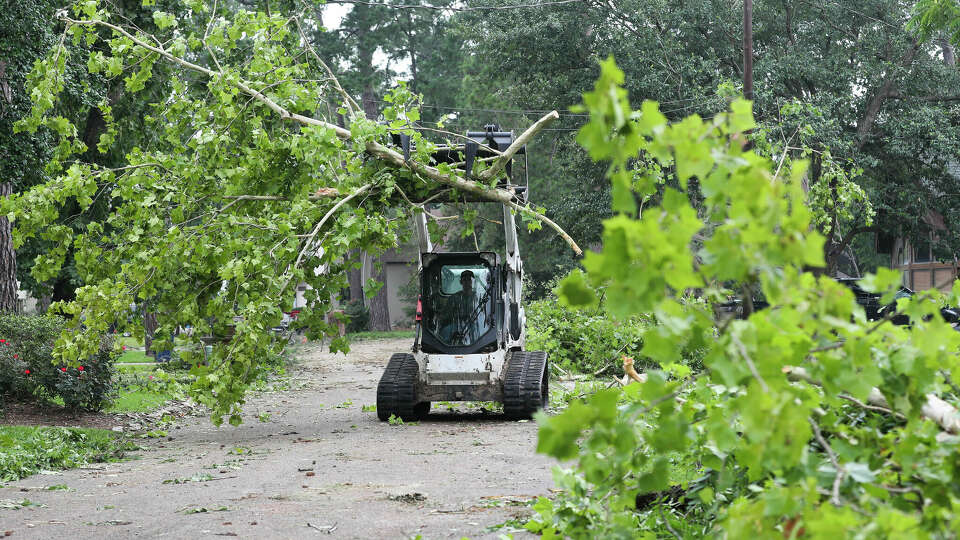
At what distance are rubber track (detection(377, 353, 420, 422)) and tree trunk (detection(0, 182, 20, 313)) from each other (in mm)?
6342

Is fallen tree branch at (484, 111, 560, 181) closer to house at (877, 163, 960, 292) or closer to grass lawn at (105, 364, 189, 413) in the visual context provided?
grass lawn at (105, 364, 189, 413)

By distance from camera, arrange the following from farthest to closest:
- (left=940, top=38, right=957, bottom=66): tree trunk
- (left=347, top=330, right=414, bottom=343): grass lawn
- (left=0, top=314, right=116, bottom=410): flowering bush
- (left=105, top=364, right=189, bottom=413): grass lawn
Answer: (left=347, top=330, right=414, bottom=343): grass lawn
(left=940, top=38, right=957, bottom=66): tree trunk
(left=105, top=364, right=189, bottom=413): grass lawn
(left=0, top=314, right=116, bottom=410): flowering bush

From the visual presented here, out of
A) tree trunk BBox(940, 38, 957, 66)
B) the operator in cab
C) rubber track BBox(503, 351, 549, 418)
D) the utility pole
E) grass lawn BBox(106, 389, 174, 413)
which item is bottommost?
grass lawn BBox(106, 389, 174, 413)

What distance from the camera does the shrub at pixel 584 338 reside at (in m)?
16.4

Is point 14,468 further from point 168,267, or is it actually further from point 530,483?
point 530,483

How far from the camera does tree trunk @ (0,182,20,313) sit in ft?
51.2

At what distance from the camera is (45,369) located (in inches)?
512

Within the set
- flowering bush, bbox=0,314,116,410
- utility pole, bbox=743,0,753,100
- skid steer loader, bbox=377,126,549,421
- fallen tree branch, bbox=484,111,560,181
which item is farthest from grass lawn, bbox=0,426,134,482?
utility pole, bbox=743,0,753,100

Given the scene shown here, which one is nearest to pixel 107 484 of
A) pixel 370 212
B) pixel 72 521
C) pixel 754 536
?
pixel 72 521

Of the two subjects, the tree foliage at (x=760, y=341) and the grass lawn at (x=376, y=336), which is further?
the grass lawn at (x=376, y=336)

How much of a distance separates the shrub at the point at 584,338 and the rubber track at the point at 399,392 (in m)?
3.09

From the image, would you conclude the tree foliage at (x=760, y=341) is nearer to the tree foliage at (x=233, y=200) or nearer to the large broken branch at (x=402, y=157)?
Result: the tree foliage at (x=233, y=200)

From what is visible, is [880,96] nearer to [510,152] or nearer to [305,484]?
[510,152]

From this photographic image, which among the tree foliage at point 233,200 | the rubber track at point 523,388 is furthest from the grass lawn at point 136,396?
the rubber track at point 523,388
